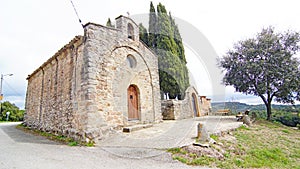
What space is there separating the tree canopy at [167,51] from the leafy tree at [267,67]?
13.9 feet

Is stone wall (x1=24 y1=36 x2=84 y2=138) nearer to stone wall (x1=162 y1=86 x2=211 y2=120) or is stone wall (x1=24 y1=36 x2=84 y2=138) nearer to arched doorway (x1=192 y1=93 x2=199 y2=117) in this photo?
stone wall (x1=162 y1=86 x2=211 y2=120)

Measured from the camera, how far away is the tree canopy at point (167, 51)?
15992 mm

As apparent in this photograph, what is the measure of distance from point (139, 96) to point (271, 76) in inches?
366

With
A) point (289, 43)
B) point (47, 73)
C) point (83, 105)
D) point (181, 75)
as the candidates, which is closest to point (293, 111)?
point (289, 43)

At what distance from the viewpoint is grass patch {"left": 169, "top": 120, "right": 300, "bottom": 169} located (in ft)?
15.3

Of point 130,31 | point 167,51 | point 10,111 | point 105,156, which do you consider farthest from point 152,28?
point 10,111

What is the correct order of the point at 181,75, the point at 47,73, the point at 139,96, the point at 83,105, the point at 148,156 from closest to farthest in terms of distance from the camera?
the point at 148,156 → the point at 83,105 → the point at 139,96 → the point at 47,73 → the point at 181,75

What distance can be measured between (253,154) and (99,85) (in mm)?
6125

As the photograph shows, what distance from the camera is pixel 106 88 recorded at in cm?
774

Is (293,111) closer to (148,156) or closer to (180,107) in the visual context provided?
(180,107)

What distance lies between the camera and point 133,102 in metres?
9.50

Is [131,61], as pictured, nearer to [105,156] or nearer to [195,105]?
[105,156]

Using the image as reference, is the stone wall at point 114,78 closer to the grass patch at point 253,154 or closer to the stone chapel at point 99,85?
the stone chapel at point 99,85

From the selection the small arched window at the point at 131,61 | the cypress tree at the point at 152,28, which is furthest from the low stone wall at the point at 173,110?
the cypress tree at the point at 152,28
